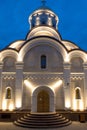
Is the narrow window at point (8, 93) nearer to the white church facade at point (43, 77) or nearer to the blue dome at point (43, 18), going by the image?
the white church facade at point (43, 77)

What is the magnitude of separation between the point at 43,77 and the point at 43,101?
2206 millimetres

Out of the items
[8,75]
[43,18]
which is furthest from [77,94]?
[43,18]

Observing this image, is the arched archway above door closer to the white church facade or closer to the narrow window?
the white church facade

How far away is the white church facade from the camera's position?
1720cm

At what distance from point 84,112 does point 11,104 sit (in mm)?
6624

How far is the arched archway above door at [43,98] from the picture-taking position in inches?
662

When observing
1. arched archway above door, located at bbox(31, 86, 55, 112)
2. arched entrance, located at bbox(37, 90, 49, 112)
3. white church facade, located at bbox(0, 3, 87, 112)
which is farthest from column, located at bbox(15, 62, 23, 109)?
arched entrance, located at bbox(37, 90, 49, 112)

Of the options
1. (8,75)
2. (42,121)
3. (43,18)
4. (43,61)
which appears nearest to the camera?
(42,121)

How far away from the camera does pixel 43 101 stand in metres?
17.3

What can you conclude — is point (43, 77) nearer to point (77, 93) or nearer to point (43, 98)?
point (43, 98)

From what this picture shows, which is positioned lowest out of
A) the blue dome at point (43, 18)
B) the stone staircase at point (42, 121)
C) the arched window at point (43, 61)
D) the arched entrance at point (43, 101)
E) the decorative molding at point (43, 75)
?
the stone staircase at point (42, 121)

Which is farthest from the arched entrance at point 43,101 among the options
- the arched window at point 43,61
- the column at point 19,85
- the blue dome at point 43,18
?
the blue dome at point 43,18

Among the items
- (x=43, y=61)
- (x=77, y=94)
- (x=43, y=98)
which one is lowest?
(x=43, y=98)

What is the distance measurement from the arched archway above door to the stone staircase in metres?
1.88
